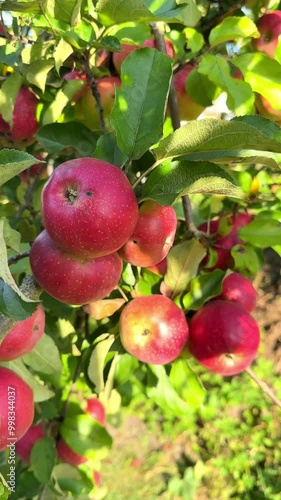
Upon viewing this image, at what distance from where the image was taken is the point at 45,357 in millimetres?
882

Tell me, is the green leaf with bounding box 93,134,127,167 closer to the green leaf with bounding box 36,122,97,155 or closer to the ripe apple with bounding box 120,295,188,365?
the green leaf with bounding box 36,122,97,155

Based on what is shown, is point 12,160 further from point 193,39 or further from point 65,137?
point 193,39

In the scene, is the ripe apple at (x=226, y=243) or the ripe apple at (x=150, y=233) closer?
the ripe apple at (x=150, y=233)

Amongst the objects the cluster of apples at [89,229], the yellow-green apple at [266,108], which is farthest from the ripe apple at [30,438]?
the yellow-green apple at [266,108]

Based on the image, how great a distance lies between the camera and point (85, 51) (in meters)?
0.75

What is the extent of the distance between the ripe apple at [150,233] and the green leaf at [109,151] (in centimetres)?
8

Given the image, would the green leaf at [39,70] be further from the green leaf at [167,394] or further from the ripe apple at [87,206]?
the green leaf at [167,394]

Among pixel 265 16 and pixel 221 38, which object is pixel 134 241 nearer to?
pixel 221 38

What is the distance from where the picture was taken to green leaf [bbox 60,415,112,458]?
3.40 ft

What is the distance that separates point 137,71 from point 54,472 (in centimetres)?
88

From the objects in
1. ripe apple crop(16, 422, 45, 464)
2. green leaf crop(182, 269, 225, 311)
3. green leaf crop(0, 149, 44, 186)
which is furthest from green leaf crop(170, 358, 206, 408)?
green leaf crop(0, 149, 44, 186)

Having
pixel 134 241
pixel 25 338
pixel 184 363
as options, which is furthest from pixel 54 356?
pixel 134 241

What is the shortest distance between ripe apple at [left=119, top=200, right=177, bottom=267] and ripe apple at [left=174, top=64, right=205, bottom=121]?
1.51 feet

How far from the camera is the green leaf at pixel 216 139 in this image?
0.49 m
